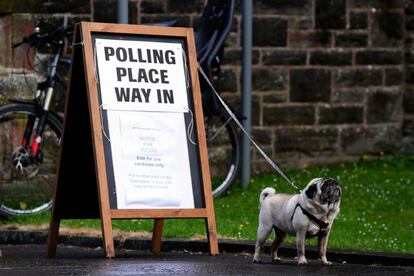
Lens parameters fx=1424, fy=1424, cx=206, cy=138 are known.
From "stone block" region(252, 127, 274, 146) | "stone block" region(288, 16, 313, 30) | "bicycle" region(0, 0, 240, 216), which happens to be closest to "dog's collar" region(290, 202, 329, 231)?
"bicycle" region(0, 0, 240, 216)

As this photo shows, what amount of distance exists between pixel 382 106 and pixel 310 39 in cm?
129

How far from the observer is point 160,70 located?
10.3 meters

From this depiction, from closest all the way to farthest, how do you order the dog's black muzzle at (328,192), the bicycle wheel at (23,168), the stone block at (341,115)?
the dog's black muzzle at (328,192) → the bicycle wheel at (23,168) → the stone block at (341,115)

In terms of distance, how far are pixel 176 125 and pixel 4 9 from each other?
4406 mm

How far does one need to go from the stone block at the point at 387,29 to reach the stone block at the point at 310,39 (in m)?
0.65

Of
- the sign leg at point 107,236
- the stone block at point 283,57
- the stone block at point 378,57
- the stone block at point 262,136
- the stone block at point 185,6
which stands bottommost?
the stone block at point 262,136

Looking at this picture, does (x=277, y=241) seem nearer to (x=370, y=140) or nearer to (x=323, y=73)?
(x=323, y=73)

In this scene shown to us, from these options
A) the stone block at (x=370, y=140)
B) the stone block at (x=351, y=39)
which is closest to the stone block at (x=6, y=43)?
the stone block at (x=351, y=39)

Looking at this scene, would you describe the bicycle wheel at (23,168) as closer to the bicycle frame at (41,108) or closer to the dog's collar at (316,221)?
the bicycle frame at (41,108)

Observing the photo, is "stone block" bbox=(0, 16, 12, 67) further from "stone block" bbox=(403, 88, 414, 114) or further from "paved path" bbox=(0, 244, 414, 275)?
"stone block" bbox=(403, 88, 414, 114)

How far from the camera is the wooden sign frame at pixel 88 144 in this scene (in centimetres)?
997

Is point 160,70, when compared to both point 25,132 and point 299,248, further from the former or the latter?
point 25,132

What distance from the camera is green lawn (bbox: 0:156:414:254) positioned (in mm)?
11352

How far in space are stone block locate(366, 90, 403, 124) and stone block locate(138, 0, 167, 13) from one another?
296 centimetres
